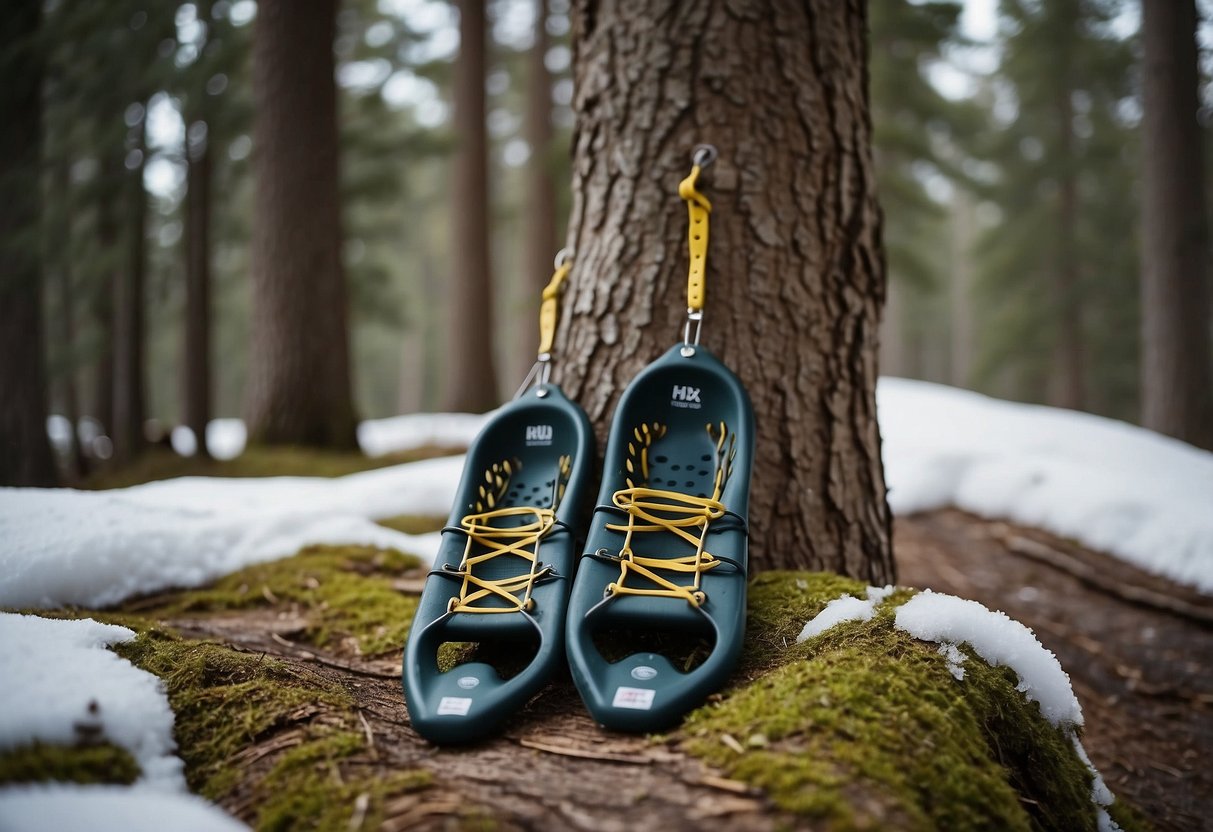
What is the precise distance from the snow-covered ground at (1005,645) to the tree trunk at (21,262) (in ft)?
18.3

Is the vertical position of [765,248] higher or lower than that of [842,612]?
higher

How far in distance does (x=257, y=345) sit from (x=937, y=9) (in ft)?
32.2

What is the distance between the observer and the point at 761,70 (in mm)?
2059

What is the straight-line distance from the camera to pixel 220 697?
1.34 metres

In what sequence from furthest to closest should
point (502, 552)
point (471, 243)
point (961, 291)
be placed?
1. point (961, 291)
2. point (471, 243)
3. point (502, 552)

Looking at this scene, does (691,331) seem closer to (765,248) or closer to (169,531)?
(765,248)

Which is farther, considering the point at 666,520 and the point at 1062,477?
the point at 1062,477

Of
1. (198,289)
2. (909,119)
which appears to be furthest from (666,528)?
(909,119)

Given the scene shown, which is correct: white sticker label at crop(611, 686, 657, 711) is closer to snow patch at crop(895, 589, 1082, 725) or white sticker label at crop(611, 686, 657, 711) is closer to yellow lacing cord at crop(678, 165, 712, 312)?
snow patch at crop(895, 589, 1082, 725)

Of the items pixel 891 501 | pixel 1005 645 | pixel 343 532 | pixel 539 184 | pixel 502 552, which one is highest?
pixel 539 184

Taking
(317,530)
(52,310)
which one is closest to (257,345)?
(317,530)

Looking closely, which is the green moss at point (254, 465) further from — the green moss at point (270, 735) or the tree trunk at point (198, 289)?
the green moss at point (270, 735)

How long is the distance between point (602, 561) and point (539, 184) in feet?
28.1

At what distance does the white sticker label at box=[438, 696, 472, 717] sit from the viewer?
1296 mm
